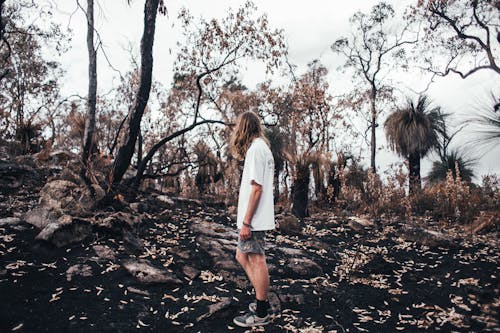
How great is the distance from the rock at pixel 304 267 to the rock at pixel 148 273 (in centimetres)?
153

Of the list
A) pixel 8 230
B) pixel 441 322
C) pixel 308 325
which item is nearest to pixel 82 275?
pixel 8 230

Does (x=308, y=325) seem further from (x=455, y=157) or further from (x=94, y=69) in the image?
(x=455, y=157)

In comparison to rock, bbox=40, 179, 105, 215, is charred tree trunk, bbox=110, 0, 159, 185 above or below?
above

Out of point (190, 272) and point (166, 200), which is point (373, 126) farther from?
point (190, 272)

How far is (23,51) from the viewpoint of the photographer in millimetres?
15727

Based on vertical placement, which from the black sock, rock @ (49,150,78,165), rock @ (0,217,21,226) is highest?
rock @ (49,150,78,165)

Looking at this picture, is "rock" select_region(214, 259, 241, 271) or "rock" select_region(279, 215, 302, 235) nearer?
"rock" select_region(214, 259, 241, 271)

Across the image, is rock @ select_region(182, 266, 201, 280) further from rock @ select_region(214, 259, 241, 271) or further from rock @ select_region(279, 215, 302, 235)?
rock @ select_region(279, 215, 302, 235)

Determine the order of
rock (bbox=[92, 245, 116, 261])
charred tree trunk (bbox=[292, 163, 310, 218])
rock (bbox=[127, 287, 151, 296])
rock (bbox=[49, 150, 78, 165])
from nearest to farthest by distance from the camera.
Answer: rock (bbox=[127, 287, 151, 296]), rock (bbox=[92, 245, 116, 261]), charred tree trunk (bbox=[292, 163, 310, 218]), rock (bbox=[49, 150, 78, 165])

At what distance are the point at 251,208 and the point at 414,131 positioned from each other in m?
11.5

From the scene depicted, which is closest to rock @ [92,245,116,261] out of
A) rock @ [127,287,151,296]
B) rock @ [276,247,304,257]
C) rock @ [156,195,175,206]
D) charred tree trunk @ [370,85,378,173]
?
rock @ [127,287,151,296]

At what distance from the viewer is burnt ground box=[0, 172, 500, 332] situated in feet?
10.2

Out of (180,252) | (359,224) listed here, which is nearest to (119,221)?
(180,252)

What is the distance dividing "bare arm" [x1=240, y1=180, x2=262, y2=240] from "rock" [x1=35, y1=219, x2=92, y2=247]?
2.85 meters
